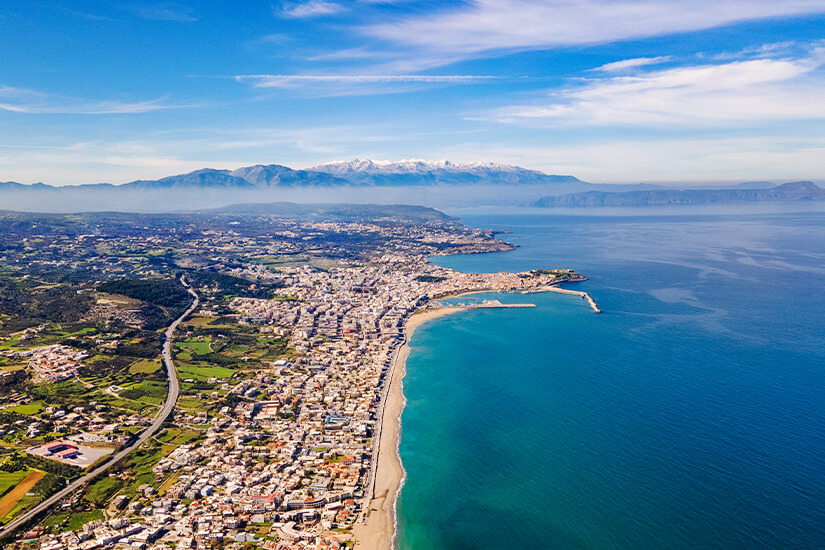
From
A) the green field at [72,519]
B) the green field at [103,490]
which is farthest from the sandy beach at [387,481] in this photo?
the green field at [103,490]

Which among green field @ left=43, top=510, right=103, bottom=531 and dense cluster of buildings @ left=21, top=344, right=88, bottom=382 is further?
dense cluster of buildings @ left=21, top=344, right=88, bottom=382

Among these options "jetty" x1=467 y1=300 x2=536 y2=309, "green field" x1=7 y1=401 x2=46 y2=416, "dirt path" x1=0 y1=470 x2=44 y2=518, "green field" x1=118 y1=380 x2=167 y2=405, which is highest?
"jetty" x1=467 y1=300 x2=536 y2=309

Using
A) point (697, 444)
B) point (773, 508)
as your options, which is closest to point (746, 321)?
point (697, 444)

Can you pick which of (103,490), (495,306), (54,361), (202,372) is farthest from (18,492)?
(495,306)

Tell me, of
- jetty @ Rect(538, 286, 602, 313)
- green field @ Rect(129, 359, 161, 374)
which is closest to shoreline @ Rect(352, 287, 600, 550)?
A: green field @ Rect(129, 359, 161, 374)

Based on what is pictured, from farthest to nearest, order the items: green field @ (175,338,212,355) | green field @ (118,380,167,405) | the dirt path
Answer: green field @ (175,338,212,355), green field @ (118,380,167,405), the dirt path

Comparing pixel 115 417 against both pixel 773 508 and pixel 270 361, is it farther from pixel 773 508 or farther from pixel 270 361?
pixel 773 508

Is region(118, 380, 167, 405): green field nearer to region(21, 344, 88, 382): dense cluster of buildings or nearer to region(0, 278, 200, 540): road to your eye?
region(0, 278, 200, 540): road
